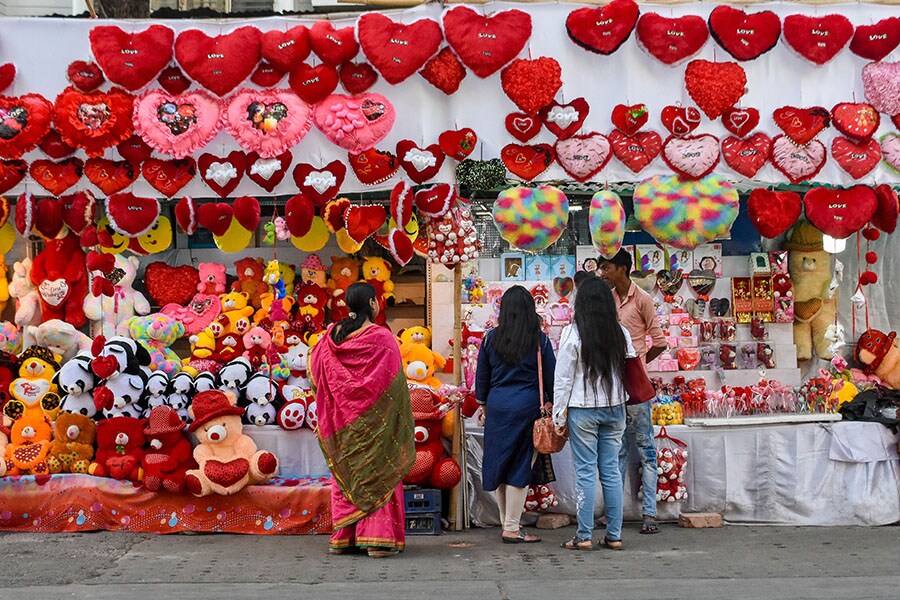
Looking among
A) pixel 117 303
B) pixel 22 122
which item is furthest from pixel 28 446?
pixel 22 122

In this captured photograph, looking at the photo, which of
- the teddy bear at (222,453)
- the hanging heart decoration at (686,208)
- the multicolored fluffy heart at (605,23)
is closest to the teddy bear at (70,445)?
the teddy bear at (222,453)

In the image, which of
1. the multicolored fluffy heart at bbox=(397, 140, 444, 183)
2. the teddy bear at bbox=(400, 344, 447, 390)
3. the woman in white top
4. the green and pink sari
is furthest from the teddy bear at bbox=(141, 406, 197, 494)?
the woman in white top

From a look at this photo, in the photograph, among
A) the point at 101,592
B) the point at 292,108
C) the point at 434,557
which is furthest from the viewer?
the point at 292,108

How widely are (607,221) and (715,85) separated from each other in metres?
1.16

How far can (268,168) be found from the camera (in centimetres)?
697

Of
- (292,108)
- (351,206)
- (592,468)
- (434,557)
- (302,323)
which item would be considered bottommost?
(434,557)

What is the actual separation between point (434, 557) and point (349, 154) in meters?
2.56

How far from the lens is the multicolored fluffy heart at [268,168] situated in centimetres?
697

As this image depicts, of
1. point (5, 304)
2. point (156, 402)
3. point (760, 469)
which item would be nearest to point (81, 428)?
point (156, 402)

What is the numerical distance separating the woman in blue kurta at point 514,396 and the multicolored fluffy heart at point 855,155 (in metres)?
2.41

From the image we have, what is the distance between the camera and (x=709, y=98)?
705 centimetres

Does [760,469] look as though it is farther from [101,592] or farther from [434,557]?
[101,592]

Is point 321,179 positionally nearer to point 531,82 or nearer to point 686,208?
point 531,82

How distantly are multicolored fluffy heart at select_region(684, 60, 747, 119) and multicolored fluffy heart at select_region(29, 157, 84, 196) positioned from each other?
4.00 m
